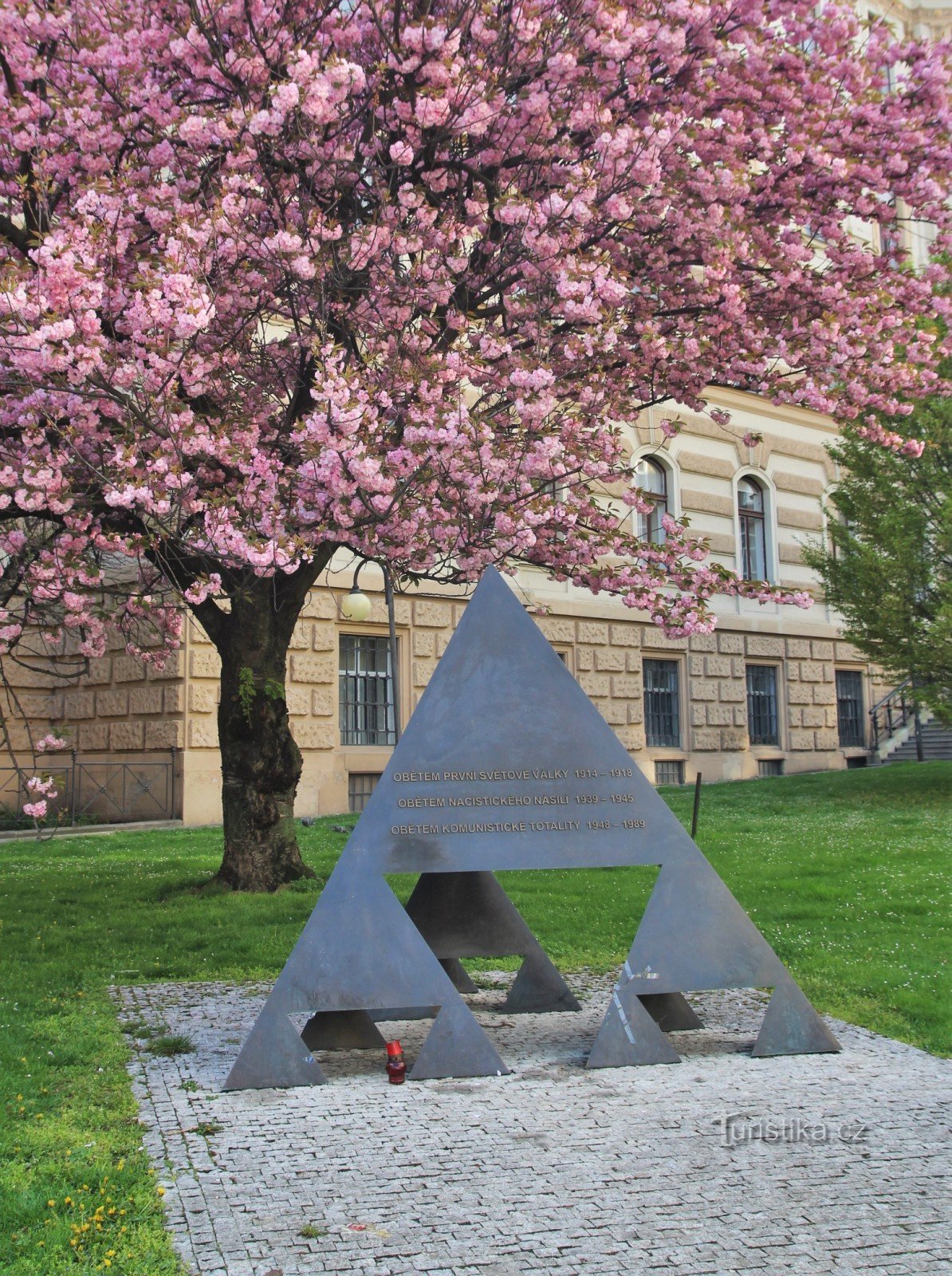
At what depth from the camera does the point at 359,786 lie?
19.3 metres

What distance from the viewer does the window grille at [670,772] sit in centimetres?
2384

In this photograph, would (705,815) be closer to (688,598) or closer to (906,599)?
(906,599)

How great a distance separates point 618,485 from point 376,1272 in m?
18.9

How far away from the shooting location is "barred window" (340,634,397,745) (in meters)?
19.2

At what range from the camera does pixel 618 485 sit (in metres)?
21.7

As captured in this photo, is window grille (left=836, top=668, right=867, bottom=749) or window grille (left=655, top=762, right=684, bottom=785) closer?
window grille (left=655, top=762, right=684, bottom=785)

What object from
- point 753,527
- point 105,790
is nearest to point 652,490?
point 753,527

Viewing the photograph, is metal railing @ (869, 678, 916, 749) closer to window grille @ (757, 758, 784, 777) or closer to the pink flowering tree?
window grille @ (757, 758, 784, 777)

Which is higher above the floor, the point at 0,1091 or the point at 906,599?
the point at 906,599

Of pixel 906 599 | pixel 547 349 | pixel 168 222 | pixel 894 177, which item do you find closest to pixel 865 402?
pixel 894 177

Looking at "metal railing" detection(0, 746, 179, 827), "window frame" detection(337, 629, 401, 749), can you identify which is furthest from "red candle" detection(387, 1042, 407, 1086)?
"window frame" detection(337, 629, 401, 749)

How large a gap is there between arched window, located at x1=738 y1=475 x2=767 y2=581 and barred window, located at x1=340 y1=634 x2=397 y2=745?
30.9 ft

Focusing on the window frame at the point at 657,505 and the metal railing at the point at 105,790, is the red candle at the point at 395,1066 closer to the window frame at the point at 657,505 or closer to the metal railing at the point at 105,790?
the metal railing at the point at 105,790

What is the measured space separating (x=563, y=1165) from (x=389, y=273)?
Result: 7363 mm
